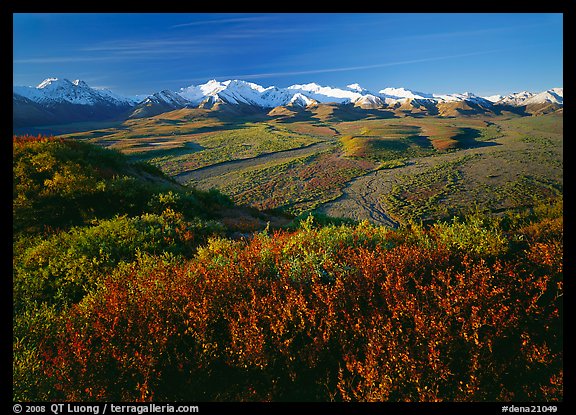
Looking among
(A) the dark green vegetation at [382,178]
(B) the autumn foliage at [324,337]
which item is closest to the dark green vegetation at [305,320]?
(B) the autumn foliage at [324,337]

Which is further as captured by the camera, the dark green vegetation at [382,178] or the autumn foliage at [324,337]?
the dark green vegetation at [382,178]

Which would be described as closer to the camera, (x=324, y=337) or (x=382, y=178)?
(x=324, y=337)

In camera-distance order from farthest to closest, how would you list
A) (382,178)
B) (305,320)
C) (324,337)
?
(382,178) → (305,320) → (324,337)

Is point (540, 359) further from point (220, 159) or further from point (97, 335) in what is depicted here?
point (220, 159)

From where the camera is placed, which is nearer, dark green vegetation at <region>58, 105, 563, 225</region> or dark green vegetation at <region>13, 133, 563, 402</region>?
dark green vegetation at <region>13, 133, 563, 402</region>

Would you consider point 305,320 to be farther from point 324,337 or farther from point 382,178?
point 382,178

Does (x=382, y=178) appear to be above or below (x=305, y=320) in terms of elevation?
below

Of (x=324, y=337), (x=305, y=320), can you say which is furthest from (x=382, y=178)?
(x=324, y=337)

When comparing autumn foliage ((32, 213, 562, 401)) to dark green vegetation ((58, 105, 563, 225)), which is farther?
dark green vegetation ((58, 105, 563, 225))

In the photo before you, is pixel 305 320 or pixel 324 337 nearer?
pixel 324 337

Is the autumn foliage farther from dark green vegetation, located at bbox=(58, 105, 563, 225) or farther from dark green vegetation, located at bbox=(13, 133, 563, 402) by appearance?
dark green vegetation, located at bbox=(58, 105, 563, 225)

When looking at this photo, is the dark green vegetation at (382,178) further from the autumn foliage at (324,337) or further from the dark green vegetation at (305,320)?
the autumn foliage at (324,337)

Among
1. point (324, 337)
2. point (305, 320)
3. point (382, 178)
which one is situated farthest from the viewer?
point (382, 178)

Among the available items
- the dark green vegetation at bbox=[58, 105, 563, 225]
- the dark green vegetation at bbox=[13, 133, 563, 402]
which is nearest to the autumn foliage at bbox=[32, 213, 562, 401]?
the dark green vegetation at bbox=[13, 133, 563, 402]
